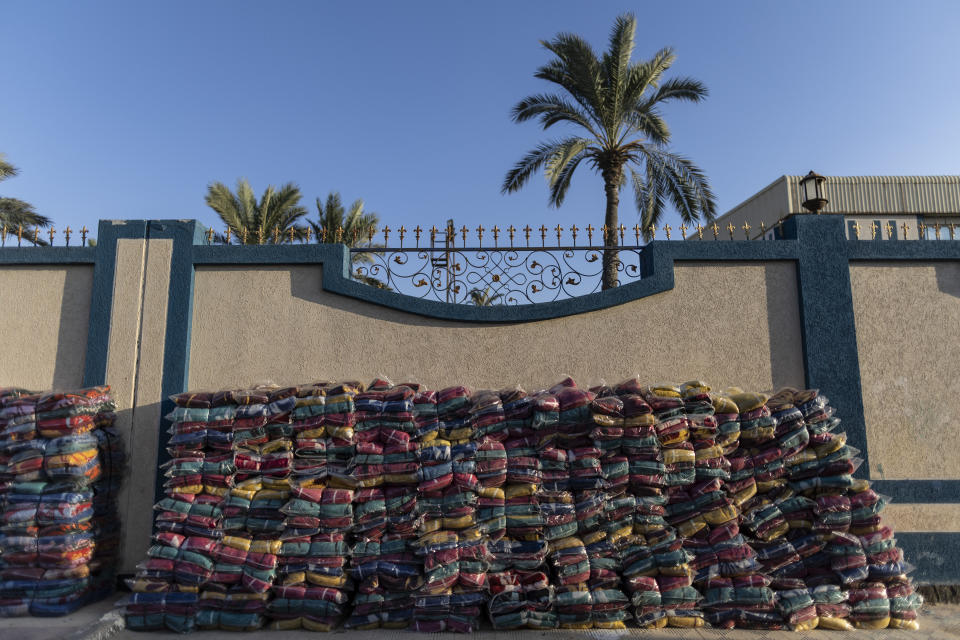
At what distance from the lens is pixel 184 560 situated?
4922 millimetres

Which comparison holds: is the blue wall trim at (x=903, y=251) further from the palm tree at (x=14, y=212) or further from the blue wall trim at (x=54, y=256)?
the palm tree at (x=14, y=212)

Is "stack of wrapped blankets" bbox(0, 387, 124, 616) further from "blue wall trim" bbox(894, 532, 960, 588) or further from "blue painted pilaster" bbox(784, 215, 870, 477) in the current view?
"blue wall trim" bbox(894, 532, 960, 588)

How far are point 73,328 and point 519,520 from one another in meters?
4.82

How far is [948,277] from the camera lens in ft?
20.4

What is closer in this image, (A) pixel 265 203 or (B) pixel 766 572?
(B) pixel 766 572

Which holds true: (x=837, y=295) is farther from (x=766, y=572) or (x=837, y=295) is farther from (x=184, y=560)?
(x=184, y=560)

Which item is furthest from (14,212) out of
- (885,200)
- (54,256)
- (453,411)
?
(885,200)

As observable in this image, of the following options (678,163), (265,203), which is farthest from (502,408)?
(265,203)

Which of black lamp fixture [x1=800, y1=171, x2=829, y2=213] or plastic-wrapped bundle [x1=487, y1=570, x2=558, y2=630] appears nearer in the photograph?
plastic-wrapped bundle [x1=487, y1=570, x2=558, y2=630]

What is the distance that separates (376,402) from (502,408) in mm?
1056

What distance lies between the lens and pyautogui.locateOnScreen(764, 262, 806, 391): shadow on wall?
607 centimetres

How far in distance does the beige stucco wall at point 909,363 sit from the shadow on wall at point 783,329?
1.92 feet

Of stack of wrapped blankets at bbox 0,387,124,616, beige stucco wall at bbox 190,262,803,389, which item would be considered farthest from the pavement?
beige stucco wall at bbox 190,262,803,389

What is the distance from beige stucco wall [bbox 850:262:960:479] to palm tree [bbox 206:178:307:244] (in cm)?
1366
